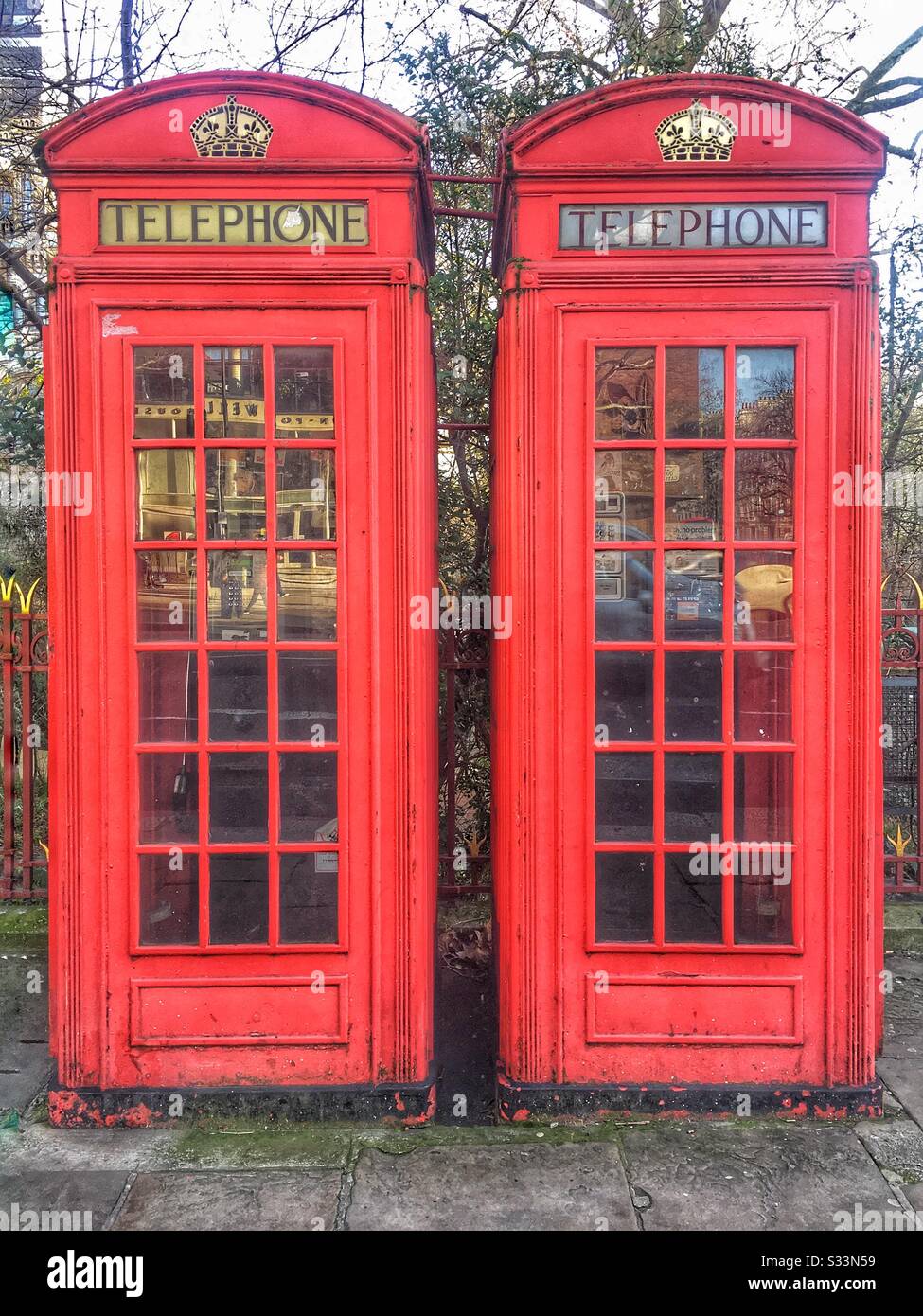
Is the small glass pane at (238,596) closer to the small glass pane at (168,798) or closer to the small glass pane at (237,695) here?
the small glass pane at (237,695)

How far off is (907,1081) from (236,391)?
377 centimetres

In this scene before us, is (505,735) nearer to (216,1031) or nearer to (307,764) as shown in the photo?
(307,764)

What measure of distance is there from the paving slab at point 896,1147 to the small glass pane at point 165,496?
3.26 meters

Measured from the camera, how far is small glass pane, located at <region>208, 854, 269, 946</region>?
299cm

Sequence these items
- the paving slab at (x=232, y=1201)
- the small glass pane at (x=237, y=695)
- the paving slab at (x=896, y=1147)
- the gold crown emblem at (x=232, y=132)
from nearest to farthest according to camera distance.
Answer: the paving slab at (x=232, y=1201) → the paving slab at (x=896, y=1147) → the gold crown emblem at (x=232, y=132) → the small glass pane at (x=237, y=695)

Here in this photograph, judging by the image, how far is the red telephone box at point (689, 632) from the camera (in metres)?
2.93

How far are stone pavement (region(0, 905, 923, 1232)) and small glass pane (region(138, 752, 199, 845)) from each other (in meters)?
1.07

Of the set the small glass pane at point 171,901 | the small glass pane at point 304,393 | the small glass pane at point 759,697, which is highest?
the small glass pane at point 304,393

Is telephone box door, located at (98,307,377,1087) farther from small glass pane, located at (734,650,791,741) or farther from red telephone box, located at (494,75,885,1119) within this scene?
small glass pane, located at (734,650,791,741)

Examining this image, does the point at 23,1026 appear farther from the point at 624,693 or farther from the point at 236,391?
the point at 624,693

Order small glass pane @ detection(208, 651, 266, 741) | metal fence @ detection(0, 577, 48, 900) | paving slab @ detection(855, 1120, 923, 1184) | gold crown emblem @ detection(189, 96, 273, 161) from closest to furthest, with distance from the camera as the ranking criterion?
1. paving slab @ detection(855, 1120, 923, 1184)
2. gold crown emblem @ detection(189, 96, 273, 161)
3. small glass pane @ detection(208, 651, 266, 741)
4. metal fence @ detection(0, 577, 48, 900)

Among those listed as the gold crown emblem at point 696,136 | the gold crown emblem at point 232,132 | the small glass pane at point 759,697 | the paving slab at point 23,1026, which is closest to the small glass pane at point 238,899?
the paving slab at point 23,1026

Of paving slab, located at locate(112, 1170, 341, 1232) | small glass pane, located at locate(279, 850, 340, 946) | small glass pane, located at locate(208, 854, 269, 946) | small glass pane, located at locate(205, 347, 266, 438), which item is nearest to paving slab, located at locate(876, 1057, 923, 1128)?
paving slab, located at locate(112, 1170, 341, 1232)

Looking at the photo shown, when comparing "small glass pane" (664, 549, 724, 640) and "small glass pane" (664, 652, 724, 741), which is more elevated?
"small glass pane" (664, 549, 724, 640)
